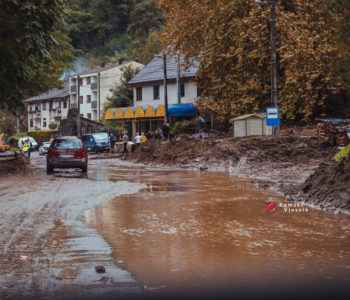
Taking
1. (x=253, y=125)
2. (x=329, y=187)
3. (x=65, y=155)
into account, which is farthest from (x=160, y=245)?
(x=253, y=125)

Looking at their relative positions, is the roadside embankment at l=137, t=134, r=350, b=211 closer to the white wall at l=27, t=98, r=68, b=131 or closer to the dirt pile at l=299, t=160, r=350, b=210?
the dirt pile at l=299, t=160, r=350, b=210

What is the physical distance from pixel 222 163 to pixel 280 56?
9.95m

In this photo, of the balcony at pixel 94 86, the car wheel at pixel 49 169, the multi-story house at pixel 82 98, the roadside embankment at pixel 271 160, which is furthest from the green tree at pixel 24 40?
the balcony at pixel 94 86

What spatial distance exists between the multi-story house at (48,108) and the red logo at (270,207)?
9282 cm

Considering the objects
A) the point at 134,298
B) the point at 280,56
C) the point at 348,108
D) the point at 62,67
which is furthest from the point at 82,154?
the point at 134,298

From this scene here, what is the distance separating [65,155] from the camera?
96.3 feet

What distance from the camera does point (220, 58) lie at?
40.9 meters

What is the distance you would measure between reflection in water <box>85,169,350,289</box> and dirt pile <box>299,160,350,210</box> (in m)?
0.87

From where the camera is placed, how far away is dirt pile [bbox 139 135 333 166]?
3041 cm

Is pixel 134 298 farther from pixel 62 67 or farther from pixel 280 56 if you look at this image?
pixel 280 56

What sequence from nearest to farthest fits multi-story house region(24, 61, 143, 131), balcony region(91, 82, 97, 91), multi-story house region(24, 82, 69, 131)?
multi-story house region(24, 61, 143, 131) → balcony region(91, 82, 97, 91) → multi-story house region(24, 82, 69, 131)

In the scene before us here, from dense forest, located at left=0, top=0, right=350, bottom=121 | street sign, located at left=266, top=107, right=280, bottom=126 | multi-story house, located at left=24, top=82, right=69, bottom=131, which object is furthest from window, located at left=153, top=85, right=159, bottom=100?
multi-story house, located at left=24, top=82, right=69, bottom=131

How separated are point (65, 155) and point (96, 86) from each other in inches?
2772

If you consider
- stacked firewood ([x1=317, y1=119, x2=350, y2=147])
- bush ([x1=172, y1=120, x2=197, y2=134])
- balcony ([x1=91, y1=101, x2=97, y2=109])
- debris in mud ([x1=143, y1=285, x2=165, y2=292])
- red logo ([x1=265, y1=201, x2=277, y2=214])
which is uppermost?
balcony ([x1=91, y1=101, x2=97, y2=109])
